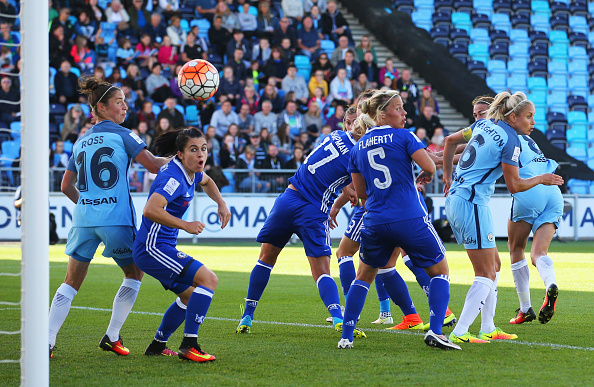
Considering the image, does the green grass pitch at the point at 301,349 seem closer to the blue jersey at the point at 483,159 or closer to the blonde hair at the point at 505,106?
the blue jersey at the point at 483,159

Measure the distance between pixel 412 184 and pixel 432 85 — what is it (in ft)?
62.4

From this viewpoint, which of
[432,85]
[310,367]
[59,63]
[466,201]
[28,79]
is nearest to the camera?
[28,79]

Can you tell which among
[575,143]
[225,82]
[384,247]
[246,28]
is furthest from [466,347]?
[575,143]

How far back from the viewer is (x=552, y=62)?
25.1 metres

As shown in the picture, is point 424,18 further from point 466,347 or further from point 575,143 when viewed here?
point 466,347

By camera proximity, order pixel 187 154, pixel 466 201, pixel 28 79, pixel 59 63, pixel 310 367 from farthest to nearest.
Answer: pixel 59 63
pixel 466 201
pixel 187 154
pixel 310 367
pixel 28 79

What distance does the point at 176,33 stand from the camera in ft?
68.3

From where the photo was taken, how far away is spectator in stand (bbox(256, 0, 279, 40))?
22.0 meters

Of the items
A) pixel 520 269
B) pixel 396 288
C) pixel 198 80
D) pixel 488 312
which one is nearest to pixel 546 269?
pixel 520 269

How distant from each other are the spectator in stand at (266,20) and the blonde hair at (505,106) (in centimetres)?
1627

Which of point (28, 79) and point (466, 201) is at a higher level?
point (28, 79)

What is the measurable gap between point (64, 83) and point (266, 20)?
Answer: 599 centimetres

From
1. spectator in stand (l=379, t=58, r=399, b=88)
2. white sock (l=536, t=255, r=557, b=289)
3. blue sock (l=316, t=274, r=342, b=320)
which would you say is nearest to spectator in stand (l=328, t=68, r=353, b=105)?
spectator in stand (l=379, t=58, r=399, b=88)

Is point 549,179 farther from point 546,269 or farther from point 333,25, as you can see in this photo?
point 333,25
